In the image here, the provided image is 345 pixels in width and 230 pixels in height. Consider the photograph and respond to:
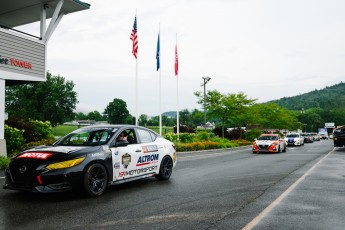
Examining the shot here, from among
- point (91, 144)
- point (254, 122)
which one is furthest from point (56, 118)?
point (91, 144)

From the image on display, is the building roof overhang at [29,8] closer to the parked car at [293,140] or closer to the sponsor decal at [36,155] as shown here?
the sponsor decal at [36,155]

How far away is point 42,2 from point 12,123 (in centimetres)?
612

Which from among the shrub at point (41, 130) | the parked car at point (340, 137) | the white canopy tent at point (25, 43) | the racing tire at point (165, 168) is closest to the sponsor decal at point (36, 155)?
the racing tire at point (165, 168)

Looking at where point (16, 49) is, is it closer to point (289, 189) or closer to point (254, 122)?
point (289, 189)

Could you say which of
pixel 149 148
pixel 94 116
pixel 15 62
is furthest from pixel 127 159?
pixel 94 116

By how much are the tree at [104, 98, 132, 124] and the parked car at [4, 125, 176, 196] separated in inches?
4188

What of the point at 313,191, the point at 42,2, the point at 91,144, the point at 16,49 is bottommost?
the point at 313,191

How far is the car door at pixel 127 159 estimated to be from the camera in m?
7.61

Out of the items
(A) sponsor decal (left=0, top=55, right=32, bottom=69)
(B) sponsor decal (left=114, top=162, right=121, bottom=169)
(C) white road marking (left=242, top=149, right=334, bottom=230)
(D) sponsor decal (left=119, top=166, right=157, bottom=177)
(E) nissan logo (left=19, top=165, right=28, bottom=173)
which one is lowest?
(C) white road marking (left=242, top=149, right=334, bottom=230)

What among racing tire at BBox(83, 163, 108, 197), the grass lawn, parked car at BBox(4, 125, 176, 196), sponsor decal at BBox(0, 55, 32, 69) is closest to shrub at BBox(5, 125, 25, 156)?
sponsor decal at BBox(0, 55, 32, 69)

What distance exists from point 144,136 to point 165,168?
1274 millimetres

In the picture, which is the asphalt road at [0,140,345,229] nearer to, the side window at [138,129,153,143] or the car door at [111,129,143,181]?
the car door at [111,129,143,181]

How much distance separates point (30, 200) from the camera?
21.8ft

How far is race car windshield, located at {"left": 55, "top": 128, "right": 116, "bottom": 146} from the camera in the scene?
25.4ft
